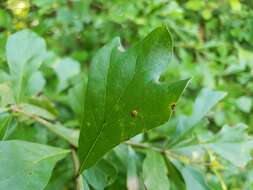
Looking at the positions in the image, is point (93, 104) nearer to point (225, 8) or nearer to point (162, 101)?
point (162, 101)

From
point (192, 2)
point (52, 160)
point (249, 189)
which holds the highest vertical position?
point (52, 160)

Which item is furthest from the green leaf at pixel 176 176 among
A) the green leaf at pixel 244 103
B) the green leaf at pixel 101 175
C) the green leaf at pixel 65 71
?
the green leaf at pixel 244 103

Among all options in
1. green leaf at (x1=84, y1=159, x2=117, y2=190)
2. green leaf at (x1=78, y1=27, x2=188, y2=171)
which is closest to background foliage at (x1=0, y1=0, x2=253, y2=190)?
green leaf at (x1=84, y1=159, x2=117, y2=190)

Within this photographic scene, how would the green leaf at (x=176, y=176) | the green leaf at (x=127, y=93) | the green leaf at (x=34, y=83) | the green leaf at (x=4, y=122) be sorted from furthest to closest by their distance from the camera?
the green leaf at (x=34, y=83) → the green leaf at (x=176, y=176) → the green leaf at (x=4, y=122) → the green leaf at (x=127, y=93)

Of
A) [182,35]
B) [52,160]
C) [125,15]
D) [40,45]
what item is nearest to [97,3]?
[125,15]

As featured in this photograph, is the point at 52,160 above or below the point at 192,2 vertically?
above

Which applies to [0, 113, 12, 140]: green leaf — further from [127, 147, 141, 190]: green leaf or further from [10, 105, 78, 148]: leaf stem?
[127, 147, 141, 190]: green leaf

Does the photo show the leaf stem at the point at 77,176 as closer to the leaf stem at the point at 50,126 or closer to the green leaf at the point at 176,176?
the leaf stem at the point at 50,126
